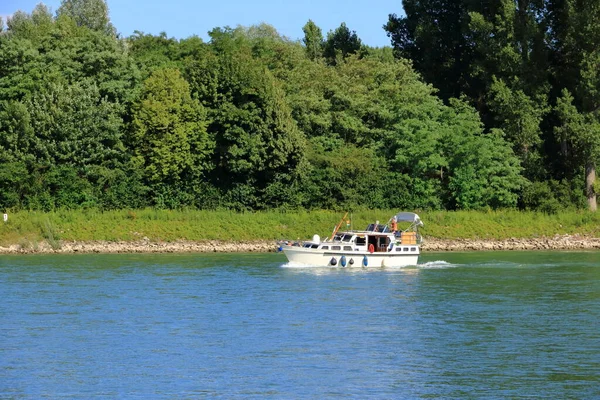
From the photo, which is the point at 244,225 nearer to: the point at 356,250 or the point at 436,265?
the point at 356,250

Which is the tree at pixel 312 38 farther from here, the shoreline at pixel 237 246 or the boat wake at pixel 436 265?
the boat wake at pixel 436 265

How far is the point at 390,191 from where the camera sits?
81000mm

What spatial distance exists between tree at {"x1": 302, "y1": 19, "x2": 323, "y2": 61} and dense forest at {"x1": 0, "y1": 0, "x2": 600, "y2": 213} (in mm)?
20906

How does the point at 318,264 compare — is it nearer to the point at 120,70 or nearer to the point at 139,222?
the point at 139,222

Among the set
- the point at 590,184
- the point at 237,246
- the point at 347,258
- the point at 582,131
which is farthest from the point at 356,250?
the point at 590,184

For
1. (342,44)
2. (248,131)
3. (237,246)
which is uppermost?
(342,44)

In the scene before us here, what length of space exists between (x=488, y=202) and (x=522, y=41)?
12683 mm

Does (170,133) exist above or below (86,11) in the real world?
below

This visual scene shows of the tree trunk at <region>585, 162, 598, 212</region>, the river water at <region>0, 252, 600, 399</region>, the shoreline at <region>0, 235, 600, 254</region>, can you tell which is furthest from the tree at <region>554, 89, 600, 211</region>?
the river water at <region>0, 252, 600, 399</region>

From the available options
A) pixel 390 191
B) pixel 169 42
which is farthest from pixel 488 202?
pixel 169 42

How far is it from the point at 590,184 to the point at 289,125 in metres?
24.3

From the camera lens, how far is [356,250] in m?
59.9

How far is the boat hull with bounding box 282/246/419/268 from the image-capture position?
5859cm

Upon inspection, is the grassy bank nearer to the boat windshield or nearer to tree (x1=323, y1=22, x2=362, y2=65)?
the boat windshield
